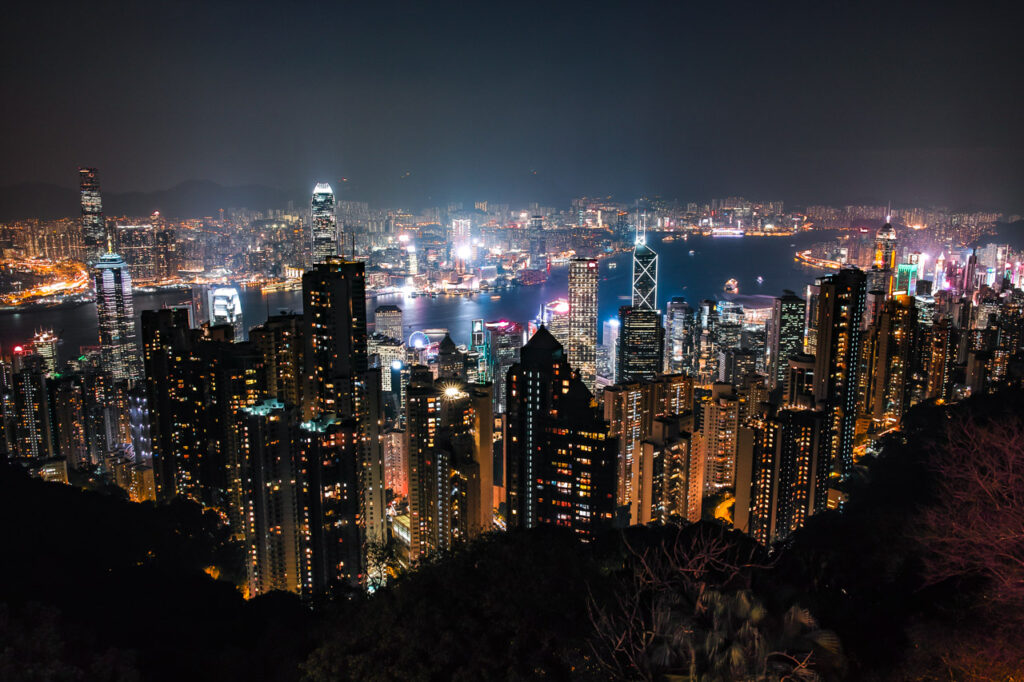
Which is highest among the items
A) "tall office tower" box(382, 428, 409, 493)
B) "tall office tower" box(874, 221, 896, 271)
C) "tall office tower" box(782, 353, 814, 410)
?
"tall office tower" box(874, 221, 896, 271)

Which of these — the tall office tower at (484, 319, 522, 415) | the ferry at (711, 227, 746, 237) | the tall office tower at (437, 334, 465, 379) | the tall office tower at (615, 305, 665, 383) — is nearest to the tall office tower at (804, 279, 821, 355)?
the tall office tower at (615, 305, 665, 383)

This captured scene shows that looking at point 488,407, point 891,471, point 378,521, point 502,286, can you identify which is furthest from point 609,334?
point 891,471

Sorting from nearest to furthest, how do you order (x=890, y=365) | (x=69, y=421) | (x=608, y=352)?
(x=69, y=421) → (x=890, y=365) → (x=608, y=352)

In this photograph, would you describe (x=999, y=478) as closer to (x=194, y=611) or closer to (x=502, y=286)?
(x=194, y=611)

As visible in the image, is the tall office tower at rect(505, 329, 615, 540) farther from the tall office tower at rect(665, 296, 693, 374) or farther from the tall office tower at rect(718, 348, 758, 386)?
the tall office tower at rect(665, 296, 693, 374)

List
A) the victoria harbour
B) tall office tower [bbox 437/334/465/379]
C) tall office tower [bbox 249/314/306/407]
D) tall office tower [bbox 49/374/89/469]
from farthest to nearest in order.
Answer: the victoria harbour < tall office tower [bbox 437/334/465/379] < tall office tower [bbox 49/374/89/469] < tall office tower [bbox 249/314/306/407]

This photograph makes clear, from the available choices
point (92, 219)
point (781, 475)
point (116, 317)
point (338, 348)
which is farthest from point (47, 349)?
point (781, 475)

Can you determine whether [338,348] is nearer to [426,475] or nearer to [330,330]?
[330,330]
